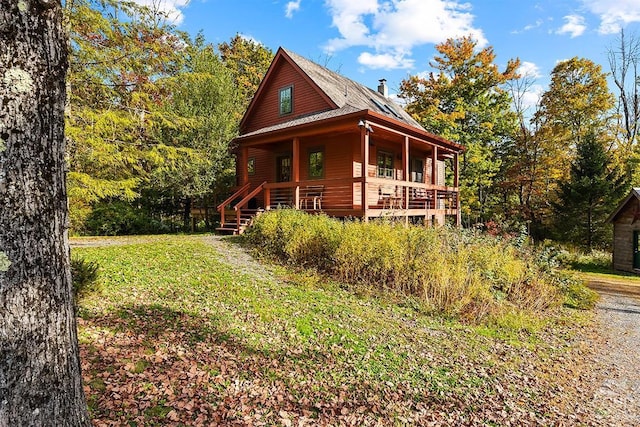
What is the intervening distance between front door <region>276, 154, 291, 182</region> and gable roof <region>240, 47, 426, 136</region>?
5.30 feet

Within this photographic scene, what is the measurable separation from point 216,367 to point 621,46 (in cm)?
4075

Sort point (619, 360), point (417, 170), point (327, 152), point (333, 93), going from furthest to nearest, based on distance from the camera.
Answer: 1. point (417, 170)
2. point (327, 152)
3. point (333, 93)
4. point (619, 360)

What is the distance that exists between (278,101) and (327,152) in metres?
4.21

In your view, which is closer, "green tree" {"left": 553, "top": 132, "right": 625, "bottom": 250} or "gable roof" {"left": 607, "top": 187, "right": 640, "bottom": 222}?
"gable roof" {"left": 607, "top": 187, "right": 640, "bottom": 222}

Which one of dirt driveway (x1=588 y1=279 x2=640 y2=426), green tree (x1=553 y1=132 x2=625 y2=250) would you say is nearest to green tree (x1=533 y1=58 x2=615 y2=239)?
green tree (x1=553 y1=132 x2=625 y2=250)

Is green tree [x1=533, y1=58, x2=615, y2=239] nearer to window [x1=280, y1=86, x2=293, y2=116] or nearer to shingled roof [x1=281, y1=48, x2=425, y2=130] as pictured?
shingled roof [x1=281, y1=48, x2=425, y2=130]

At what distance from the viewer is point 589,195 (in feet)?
62.4

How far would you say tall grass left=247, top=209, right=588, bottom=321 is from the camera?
719cm

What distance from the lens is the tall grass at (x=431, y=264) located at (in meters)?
7.19

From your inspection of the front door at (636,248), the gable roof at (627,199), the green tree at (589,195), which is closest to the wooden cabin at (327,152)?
the green tree at (589,195)

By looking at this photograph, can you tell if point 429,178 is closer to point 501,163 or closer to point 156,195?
point 501,163

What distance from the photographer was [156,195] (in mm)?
16719

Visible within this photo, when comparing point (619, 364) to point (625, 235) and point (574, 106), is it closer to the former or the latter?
point (625, 235)

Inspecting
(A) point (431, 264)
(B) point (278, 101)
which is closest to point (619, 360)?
(A) point (431, 264)
